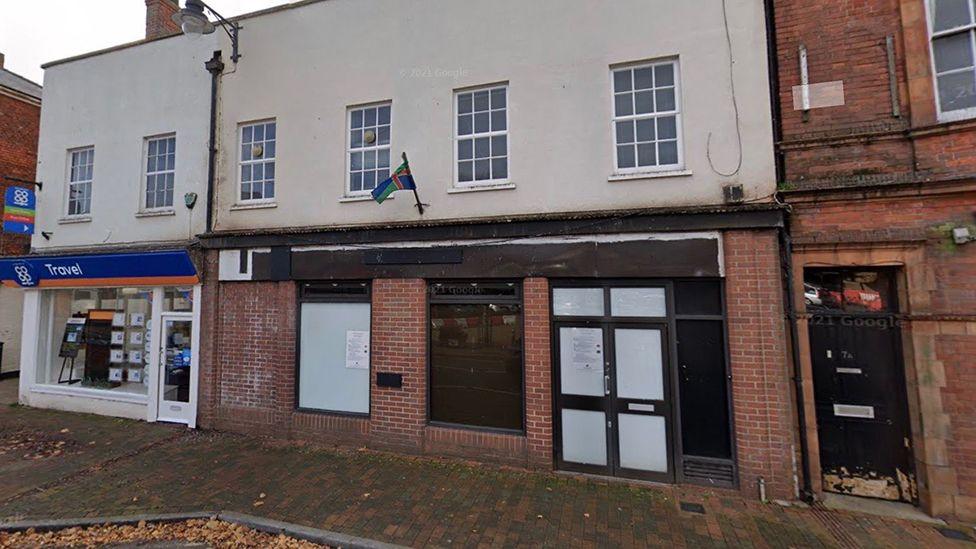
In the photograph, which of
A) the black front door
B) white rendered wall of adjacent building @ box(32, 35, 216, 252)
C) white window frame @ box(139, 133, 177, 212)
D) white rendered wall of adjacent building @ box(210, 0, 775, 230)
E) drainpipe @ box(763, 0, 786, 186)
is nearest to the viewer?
the black front door

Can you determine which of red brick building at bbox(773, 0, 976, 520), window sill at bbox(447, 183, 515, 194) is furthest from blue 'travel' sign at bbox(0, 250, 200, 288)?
red brick building at bbox(773, 0, 976, 520)

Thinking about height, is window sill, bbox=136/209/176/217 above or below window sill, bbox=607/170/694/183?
above

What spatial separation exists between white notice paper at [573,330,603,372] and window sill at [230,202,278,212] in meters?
5.78

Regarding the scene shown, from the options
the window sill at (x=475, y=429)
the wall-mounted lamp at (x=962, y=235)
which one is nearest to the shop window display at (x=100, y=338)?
the window sill at (x=475, y=429)

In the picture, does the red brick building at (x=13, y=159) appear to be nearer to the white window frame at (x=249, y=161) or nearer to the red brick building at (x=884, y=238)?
the white window frame at (x=249, y=161)

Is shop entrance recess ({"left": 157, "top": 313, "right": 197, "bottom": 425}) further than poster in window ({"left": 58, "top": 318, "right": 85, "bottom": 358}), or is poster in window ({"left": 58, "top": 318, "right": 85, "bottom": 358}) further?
poster in window ({"left": 58, "top": 318, "right": 85, "bottom": 358})

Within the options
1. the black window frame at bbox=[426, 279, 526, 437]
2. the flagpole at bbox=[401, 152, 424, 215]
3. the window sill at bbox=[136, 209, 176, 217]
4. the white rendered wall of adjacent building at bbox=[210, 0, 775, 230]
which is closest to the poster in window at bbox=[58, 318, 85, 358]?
the window sill at bbox=[136, 209, 176, 217]

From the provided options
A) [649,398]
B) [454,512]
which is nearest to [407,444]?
[454,512]

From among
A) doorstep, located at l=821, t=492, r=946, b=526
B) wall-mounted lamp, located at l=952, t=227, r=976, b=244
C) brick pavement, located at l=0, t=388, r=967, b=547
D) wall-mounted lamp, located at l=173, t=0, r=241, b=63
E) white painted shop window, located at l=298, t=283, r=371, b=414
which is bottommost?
doorstep, located at l=821, t=492, r=946, b=526

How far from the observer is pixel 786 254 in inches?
216

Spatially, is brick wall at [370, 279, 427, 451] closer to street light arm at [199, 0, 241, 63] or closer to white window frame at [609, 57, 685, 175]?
white window frame at [609, 57, 685, 175]

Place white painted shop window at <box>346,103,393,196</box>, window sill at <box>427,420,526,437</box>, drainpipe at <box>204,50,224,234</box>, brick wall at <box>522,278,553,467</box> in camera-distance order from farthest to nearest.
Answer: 1. drainpipe at <box>204,50,224,234</box>
2. white painted shop window at <box>346,103,393,196</box>
3. window sill at <box>427,420,526,437</box>
4. brick wall at <box>522,278,553,467</box>

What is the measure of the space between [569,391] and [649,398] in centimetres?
107

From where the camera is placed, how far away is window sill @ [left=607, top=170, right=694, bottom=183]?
5.85 metres
